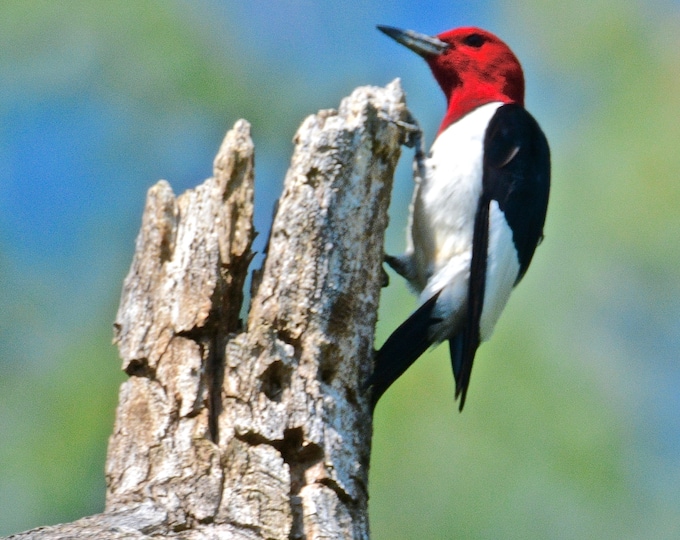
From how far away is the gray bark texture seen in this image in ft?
7.89

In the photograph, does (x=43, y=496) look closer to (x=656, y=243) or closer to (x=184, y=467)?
(x=184, y=467)

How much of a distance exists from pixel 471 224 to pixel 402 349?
804 millimetres

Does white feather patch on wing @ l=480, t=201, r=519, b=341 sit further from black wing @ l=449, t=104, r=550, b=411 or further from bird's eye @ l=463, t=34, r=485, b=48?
bird's eye @ l=463, t=34, r=485, b=48

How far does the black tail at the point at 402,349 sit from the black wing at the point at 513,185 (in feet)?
0.66

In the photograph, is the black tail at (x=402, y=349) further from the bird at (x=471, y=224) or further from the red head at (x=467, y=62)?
the red head at (x=467, y=62)

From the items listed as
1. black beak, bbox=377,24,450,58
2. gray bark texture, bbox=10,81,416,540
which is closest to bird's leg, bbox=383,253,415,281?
gray bark texture, bbox=10,81,416,540

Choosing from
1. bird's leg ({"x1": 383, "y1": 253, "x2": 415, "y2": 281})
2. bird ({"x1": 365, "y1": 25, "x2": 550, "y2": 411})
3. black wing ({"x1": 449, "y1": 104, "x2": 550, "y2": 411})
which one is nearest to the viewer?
bird ({"x1": 365, "y1": 25, "x2": 550, "y2": 411})

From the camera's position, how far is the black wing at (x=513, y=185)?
3.57m

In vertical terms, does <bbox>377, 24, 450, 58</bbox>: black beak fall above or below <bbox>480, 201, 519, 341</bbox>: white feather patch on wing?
above

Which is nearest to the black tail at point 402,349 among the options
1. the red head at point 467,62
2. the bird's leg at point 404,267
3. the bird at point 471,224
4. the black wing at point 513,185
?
the bird at point 471,224

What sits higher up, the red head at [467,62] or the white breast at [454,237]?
the red head at [467,62]

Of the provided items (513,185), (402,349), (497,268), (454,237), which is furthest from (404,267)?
(402,349)

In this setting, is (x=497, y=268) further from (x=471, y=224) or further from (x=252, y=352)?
(x=252, y=352)

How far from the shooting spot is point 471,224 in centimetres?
368
